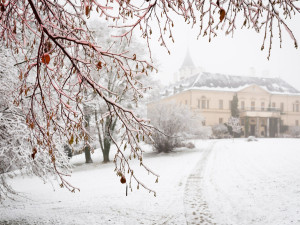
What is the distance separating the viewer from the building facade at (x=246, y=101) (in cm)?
5188

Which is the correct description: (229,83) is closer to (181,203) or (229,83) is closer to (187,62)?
(187,62)

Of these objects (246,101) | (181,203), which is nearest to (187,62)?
(246,101)

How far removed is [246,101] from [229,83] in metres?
5.71

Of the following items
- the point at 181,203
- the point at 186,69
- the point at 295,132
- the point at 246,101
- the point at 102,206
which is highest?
the point at 186,69

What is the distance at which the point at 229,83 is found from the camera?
188 feet

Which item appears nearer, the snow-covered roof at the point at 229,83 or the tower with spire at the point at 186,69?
the snow-covered roof at the point at 229,83

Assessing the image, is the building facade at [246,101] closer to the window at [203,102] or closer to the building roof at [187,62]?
the window at [203,102]

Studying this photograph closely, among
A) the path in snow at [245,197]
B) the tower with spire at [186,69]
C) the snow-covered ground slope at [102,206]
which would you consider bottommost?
the snow-covered ground slope at [102,206]

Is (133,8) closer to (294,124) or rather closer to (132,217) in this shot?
(132,217)

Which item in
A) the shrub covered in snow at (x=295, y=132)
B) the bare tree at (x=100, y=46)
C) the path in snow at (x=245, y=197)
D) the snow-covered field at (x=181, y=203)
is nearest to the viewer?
the bare tree at (x=100, y=46)

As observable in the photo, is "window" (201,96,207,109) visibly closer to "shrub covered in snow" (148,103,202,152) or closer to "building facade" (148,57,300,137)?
"building facade" (148,57,300,137)

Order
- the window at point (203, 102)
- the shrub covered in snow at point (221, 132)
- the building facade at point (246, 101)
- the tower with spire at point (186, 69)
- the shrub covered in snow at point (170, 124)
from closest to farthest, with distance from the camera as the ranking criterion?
the shrub covered in snow at point (170, 124) < the shrub covered in snow at point (221, 132) < the building facade at point (246, 101) < the window at point (203, 102) < the tower with spire at point (186, 69)

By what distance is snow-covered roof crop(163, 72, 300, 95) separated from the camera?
181 feet

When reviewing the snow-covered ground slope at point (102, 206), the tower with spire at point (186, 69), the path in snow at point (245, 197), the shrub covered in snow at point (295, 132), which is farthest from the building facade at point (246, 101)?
the snow-covered ground slope at point (102, 206)
